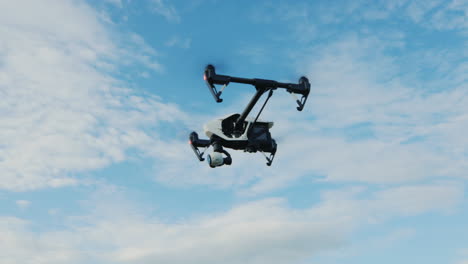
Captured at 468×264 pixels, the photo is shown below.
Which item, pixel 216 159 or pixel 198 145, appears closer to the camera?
pixel 216 159

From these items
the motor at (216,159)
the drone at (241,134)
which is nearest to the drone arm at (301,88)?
the drone at (241,134)

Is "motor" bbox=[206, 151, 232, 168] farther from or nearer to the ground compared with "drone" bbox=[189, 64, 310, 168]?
nearer to the ground

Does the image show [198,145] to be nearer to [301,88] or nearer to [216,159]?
[216,159]

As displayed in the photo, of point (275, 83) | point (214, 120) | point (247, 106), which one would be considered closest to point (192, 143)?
point (214, 120)

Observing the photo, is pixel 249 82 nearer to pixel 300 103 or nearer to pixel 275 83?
pixel 275 83

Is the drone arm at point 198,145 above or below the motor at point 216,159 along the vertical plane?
above

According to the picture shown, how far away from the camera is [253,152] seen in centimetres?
3058

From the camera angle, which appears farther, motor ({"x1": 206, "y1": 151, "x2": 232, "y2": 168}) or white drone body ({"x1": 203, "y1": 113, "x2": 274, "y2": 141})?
white drone body ({"x1": 203, "y1": 113, "x2": 274, "y2": 141})

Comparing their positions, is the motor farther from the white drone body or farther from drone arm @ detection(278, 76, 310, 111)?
drone arm @ detection(278, 76, 310, 111)

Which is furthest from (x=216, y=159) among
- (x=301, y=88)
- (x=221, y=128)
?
(x=301, y=88)

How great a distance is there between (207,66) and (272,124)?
23.1 ft

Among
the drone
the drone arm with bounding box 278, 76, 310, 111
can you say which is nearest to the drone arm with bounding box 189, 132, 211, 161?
the drone

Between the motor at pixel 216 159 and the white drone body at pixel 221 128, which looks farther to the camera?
the white drone body at pixel 221 128

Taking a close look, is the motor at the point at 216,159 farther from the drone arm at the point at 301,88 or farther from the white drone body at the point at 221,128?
the drone arm at the point at 301,88
